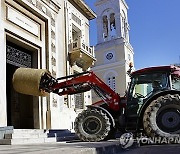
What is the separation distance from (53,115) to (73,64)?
463 cm

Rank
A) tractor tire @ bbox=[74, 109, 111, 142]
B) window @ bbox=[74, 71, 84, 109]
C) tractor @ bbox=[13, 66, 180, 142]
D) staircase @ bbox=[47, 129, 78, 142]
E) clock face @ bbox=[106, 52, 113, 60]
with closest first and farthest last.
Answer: tractor @ bbox=[13, 66, 180, 142]
tractor tire @ bbox=[74, 109, 111, 142]
staircase @ bbox=[47, 129, 78, 142]
window @ bbox=[74, 71, 84, 109]
clock face @ bbox=[106, 52, 113, 60]

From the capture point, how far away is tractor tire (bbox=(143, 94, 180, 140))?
21.1ft

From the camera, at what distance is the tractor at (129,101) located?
21.5 feet

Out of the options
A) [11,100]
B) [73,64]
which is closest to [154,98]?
[11,100]

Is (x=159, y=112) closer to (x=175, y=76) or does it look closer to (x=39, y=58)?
(x=175, y=76)

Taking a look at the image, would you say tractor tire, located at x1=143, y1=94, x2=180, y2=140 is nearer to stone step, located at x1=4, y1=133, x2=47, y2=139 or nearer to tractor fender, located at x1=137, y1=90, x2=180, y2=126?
tractor fender, located at x1=137, y1=90, x2=180, y2=126

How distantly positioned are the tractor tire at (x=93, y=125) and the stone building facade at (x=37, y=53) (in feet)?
12.5

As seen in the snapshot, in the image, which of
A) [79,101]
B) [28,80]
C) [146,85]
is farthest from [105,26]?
[146,85]

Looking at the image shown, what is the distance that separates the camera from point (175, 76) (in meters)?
7.18

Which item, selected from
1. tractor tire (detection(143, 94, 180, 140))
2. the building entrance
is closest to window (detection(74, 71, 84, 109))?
the building entrance

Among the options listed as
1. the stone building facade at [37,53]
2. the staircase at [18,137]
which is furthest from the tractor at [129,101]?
the stone building facade at [37,53]

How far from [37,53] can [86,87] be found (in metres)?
6.31

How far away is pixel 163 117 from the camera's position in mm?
6660

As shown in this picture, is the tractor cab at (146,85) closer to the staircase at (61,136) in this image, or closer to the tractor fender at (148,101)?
the tractor fender at (148,101)
